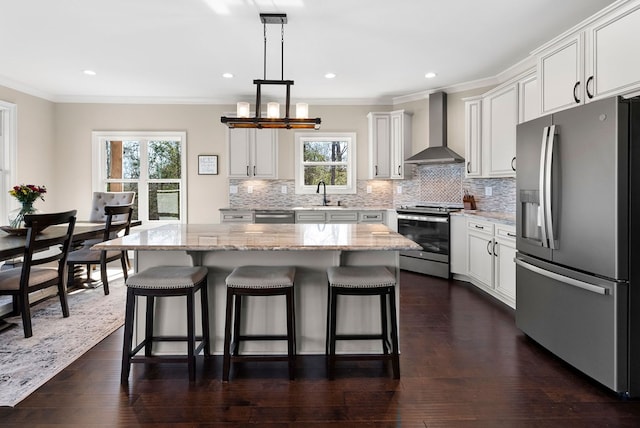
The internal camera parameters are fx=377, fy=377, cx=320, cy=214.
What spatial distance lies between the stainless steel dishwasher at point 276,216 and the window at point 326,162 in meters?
0.69

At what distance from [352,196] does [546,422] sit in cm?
437

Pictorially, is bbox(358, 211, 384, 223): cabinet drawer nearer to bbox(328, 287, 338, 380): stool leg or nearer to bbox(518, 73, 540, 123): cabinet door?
bbox(518, 73, 540, 123): cabinet door

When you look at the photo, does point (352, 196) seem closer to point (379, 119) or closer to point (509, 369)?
point (379, 119)

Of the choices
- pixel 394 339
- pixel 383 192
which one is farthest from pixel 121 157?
pixel 394 339

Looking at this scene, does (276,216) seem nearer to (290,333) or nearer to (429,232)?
(429,232)

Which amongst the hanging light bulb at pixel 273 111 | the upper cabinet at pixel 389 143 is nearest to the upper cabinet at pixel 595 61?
the hanging light bulb at pixel 273 111

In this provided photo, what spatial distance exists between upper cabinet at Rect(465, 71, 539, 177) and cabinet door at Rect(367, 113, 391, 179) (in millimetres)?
1199

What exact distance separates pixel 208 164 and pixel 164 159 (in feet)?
2.40

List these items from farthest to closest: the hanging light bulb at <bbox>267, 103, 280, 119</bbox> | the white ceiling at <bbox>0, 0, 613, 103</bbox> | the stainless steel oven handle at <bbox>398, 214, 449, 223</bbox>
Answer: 1. the stainless steel oven handle at <bbox>398, 214, 449, 223</bbox>
2. the hanging light bulb at <bbox>267, 103, 280, 119</bbox>
3. the white ceiling at <bbox>0, 0, 613, 103</bbox>

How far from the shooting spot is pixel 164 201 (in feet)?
19.9

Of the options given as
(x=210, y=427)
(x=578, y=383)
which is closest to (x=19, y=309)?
(x=210, y=427)

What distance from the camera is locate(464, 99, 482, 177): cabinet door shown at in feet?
15.4

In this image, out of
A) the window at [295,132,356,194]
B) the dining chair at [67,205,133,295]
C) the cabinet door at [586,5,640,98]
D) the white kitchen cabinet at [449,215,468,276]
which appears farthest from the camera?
the window at [295,132,356,194]

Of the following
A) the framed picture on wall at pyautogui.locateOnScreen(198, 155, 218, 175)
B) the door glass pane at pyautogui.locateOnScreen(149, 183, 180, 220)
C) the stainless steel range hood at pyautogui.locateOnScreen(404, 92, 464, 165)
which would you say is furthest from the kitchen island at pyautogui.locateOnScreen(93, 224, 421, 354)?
the door glass pane at pyautogui.locateOnScreen(149, 183, 180, 220)
